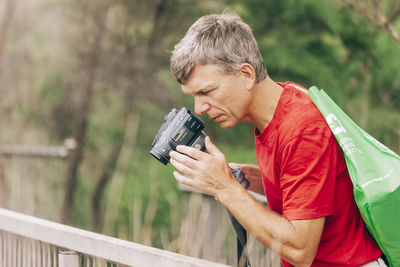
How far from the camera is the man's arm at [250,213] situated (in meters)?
1.79

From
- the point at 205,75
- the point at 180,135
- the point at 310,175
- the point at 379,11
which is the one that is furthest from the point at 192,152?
the point at 379,11

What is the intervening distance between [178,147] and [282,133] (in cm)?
34

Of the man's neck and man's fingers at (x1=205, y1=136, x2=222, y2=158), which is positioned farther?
the man's neck

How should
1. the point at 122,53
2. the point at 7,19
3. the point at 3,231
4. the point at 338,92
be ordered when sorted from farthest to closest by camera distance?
1. the point at 122,53
2. the point at 7,19
3. the point at 338,92
4. the point at 3,231

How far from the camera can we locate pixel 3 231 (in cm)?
237

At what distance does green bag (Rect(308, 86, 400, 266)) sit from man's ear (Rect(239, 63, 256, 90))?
0.29 metres

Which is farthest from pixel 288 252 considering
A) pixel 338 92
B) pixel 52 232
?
pixel 338 92

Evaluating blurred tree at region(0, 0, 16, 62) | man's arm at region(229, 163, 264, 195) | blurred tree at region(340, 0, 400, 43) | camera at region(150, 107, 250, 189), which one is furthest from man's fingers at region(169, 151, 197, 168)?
blurred tree at region(0, 0, 16, 62)

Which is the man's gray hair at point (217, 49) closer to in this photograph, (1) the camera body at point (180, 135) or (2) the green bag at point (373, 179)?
(1) the camera body at point (180, 135)

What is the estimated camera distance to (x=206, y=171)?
190 centimetres

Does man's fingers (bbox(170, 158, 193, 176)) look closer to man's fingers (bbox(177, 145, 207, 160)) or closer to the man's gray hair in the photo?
man's fingers (bbox(177, 145, 207, 160))

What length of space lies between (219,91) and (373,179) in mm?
591

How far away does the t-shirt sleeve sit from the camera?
179 cm

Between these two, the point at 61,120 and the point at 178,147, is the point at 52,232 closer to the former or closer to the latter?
the point at 178,147
